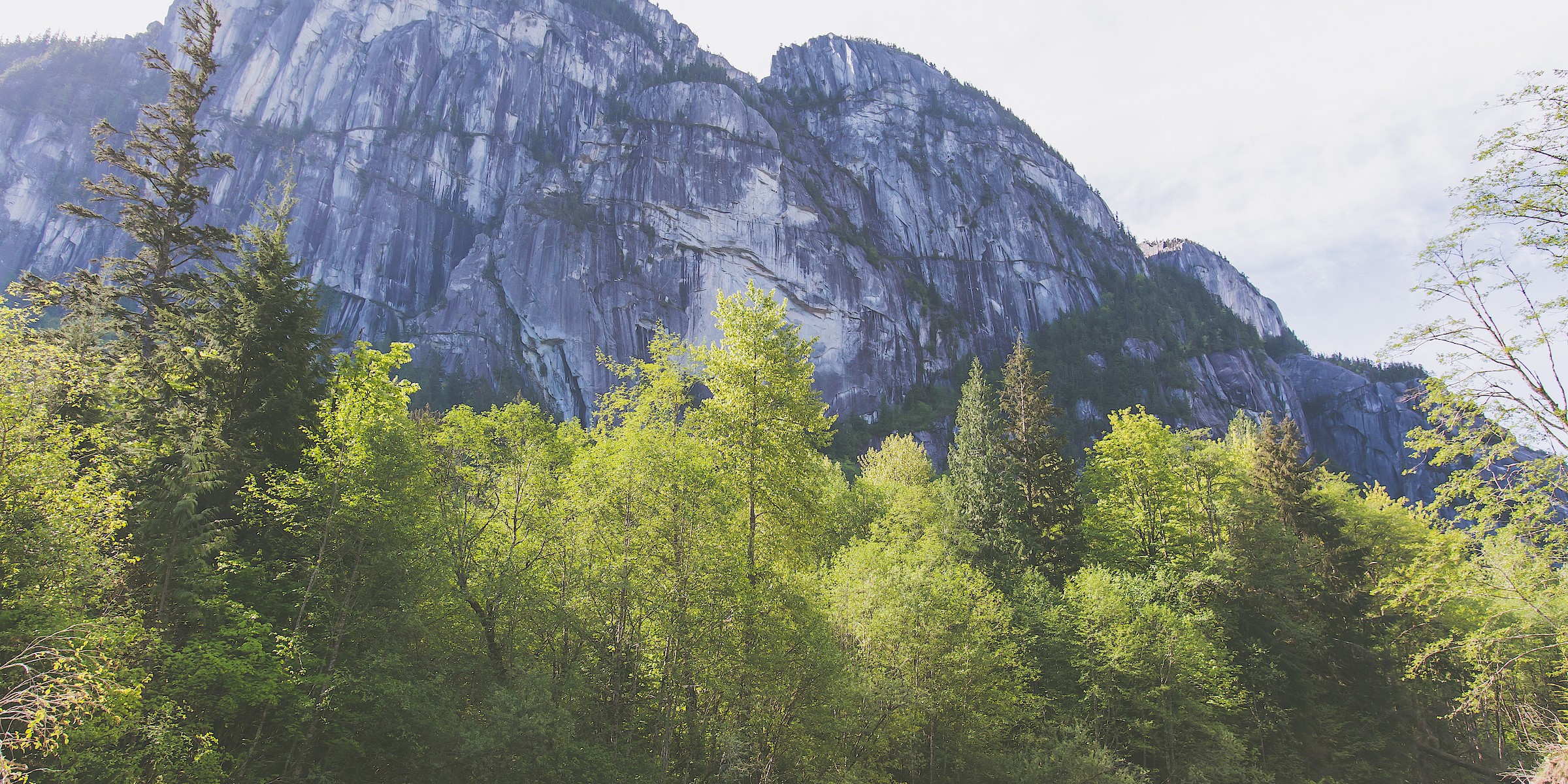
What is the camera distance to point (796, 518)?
12.0 metres

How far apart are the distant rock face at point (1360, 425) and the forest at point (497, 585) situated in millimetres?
105890

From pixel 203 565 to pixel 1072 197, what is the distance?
137 metres

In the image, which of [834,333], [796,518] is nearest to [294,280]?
[796,518]

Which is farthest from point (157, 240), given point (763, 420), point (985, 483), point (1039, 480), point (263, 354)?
point (1039, 480)

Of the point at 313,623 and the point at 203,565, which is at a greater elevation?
the point at 203,565

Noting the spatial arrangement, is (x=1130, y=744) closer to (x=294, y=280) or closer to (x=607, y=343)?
(x=294, y=280)

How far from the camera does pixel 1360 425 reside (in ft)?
335

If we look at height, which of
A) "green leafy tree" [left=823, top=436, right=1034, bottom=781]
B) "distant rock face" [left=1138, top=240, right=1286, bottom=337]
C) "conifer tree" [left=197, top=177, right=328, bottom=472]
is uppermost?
"distant rock face" [left=1138, top=240, right=1286, bottom=337]

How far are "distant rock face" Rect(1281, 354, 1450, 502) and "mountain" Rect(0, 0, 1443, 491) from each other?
3.32 ft

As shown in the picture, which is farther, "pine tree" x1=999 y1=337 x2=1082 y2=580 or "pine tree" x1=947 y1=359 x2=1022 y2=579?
"pine tree" x1=947 y1=359 x2=1022 y2=579

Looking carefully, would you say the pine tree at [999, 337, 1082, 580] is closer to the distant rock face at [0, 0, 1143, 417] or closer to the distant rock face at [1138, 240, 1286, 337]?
the distant rock face at [0, 0, 1143, 417]

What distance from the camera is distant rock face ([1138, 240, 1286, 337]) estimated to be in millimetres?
142375

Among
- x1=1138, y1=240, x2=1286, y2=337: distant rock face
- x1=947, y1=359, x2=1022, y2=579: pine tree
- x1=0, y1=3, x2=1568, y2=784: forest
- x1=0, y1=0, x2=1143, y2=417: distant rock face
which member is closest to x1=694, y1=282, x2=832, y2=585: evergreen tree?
x1=0, y1=3, x2=1568, y2=784: forest

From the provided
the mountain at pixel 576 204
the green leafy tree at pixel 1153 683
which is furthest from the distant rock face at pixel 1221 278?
the green leafy tree at pixel 1153 683
